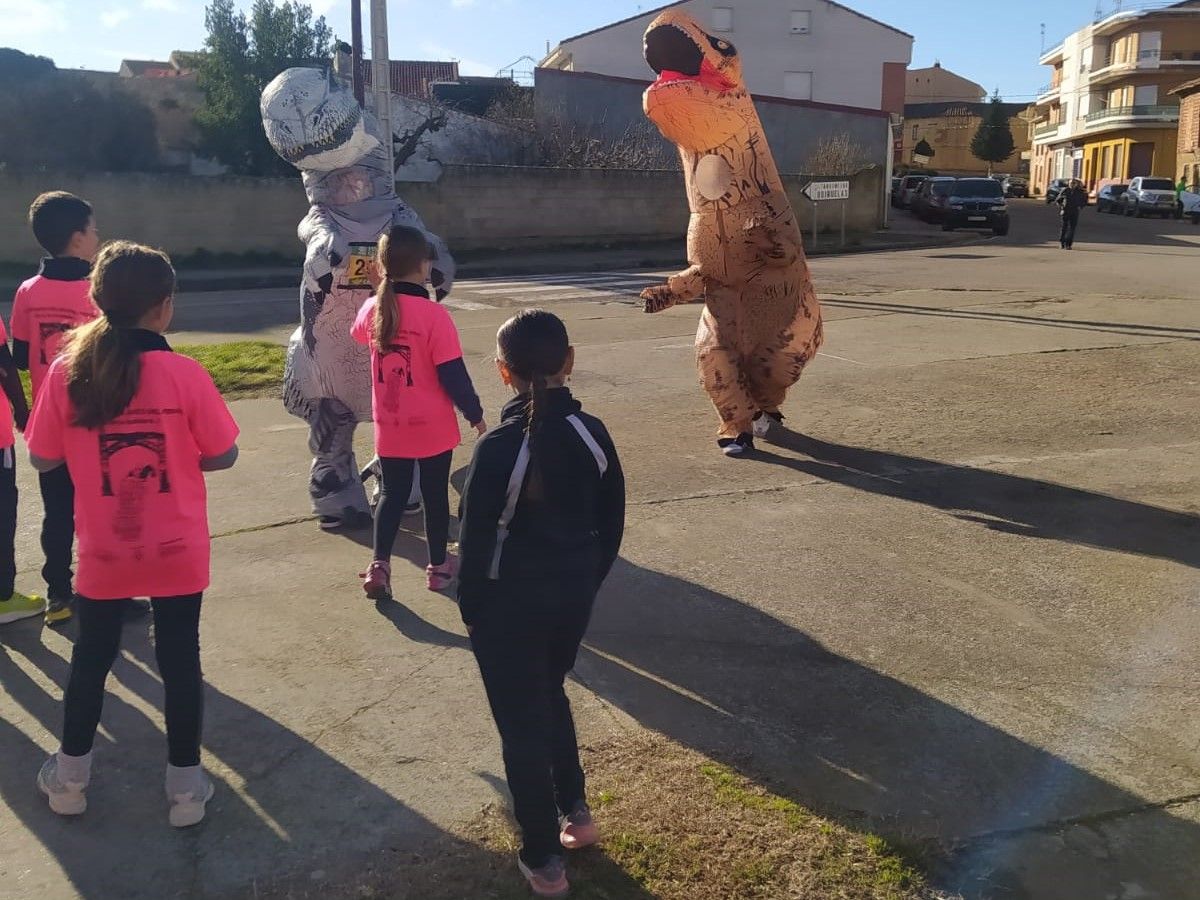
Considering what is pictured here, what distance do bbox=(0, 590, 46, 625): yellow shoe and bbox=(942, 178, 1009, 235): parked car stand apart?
27.5 m

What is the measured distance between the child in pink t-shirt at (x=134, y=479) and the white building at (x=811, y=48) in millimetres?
38757

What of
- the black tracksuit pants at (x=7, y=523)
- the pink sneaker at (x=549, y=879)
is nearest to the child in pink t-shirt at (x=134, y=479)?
the pink sneaker at (x=549, y=879)

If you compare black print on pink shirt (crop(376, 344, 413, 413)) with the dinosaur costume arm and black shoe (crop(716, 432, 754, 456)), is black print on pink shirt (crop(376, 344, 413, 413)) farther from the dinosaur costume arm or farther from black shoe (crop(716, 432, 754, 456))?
black shoe (crop(716, 432, 754, 456))

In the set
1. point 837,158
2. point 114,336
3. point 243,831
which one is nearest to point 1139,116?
point 837,158

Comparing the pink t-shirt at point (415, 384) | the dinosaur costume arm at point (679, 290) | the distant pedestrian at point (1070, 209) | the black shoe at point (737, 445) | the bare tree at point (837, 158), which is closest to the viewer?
the pink t-shirt at point (415, 384)

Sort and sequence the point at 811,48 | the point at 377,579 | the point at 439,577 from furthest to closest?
1. the point at 811,48
2. the point at 439,577
3. the point at 377,579

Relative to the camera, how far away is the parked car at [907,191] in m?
34.9

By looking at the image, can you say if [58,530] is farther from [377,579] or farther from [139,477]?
[139,477]

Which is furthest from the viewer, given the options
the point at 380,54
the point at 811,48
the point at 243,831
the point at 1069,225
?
the point at 811,48

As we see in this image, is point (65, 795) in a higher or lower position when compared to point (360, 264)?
lower

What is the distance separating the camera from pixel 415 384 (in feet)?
13.7

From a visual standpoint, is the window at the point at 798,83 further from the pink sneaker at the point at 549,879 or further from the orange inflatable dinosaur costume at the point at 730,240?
the pink sneaker at the point at 549,879

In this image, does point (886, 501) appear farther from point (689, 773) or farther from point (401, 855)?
point (401, 855)

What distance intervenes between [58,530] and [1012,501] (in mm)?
4381
